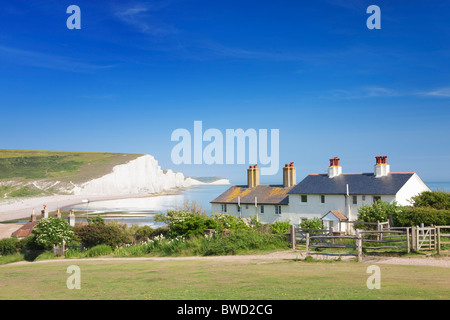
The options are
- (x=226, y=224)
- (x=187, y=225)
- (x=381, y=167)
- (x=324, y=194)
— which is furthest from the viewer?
(x=324, y=194)

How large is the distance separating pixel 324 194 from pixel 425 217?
17362 millimetres

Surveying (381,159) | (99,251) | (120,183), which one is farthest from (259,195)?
(120,183)

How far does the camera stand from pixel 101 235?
3191 cm

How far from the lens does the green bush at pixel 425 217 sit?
3050cm

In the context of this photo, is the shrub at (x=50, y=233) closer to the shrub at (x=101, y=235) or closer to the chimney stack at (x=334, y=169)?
the shrub at (x=101, y=235)

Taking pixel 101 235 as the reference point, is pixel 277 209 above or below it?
above

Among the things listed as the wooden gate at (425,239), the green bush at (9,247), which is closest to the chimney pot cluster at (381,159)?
the wooden gate at (425,239)

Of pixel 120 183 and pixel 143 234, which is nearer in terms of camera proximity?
pixel 143 234

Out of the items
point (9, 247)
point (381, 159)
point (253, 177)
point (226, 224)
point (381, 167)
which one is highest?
point (381, 159)

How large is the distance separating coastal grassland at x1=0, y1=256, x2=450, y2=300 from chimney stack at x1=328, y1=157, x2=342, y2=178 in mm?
32215

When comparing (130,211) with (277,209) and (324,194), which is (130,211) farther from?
(324,194)

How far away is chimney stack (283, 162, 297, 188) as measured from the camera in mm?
56147

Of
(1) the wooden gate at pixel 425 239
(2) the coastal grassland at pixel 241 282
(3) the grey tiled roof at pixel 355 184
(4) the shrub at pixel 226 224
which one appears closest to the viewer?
(2) the coastal grassland at pixel 241 282
